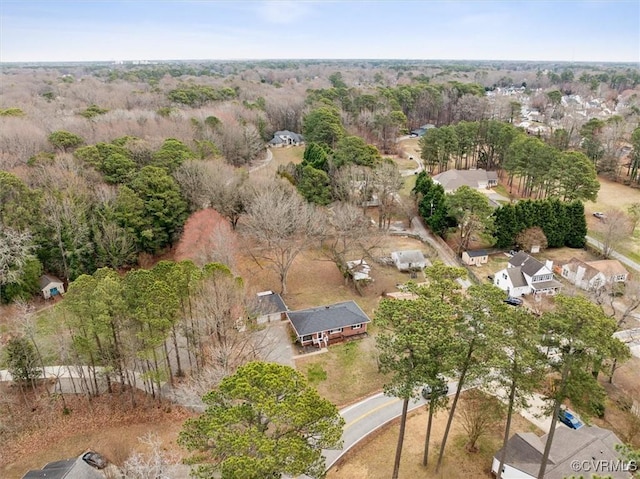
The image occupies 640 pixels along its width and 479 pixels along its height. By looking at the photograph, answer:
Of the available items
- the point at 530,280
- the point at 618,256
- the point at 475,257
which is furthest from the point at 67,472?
the point at 618,256

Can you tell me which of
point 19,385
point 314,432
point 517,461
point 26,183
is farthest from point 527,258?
point 26,183

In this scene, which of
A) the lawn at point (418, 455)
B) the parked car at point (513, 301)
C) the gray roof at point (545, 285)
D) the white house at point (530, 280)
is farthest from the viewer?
the gray roof at point (545, 285)

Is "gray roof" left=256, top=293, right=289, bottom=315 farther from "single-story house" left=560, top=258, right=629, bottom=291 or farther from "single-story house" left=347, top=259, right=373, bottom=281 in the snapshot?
"single-story house" left=560, top=258, right=629, bottom=291

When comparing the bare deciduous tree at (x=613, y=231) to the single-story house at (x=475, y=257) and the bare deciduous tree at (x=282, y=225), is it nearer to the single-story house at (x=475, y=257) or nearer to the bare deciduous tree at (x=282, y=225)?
the single-story house at (x=475, y=257)

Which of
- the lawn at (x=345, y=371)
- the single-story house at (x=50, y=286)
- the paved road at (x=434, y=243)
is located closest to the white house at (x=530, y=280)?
the paved road at (x=434, y=243)

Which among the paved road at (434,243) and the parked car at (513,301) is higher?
the paved road at (434,243)

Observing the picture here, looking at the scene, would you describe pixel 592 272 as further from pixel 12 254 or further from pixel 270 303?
pixel 12 254

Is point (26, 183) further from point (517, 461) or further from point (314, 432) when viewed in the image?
point (517, 461)
